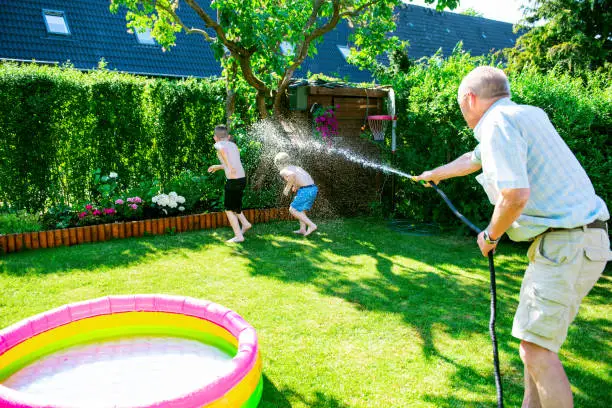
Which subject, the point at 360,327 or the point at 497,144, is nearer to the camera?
the point at 497,144

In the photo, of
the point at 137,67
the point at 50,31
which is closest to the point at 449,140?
the point at 137,67

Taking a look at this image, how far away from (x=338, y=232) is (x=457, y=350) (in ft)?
13.9

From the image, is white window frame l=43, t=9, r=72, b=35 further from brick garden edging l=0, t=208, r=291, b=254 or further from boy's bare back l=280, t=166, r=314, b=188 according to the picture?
boy's bare back l=280, t=166, r=314, b=188

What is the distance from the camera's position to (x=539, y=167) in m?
2.33

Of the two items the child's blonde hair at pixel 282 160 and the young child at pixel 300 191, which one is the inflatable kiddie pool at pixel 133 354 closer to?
the young child at pixel 300 191

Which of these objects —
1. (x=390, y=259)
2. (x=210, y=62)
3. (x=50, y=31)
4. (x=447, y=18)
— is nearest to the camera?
(x=390, y=259)

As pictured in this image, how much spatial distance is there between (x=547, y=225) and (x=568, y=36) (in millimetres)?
14334

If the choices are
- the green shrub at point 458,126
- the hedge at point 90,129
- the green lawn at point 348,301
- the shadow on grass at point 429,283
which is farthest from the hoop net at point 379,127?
the hedge at point 90,129

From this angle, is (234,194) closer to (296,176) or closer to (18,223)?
(296,176)

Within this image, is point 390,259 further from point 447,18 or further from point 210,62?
point 447,18

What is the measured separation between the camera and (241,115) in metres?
9.53

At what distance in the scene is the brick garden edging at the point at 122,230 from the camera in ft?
21.6

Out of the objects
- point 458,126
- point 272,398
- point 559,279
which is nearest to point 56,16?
point 458,126

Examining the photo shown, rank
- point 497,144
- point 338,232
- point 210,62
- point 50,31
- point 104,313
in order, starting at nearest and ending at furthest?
point 497,144 → point 104,313 → point 338,232 → point 50,31 → point 210,62
